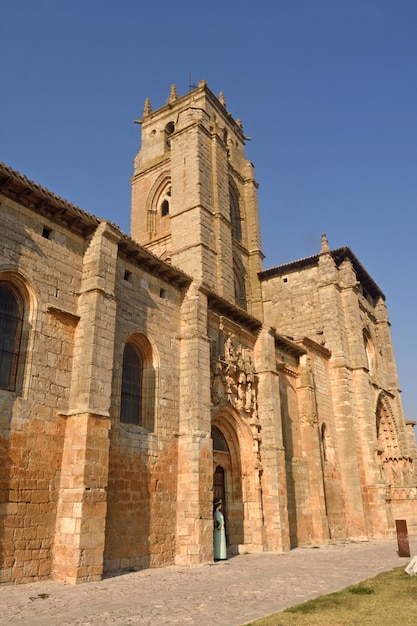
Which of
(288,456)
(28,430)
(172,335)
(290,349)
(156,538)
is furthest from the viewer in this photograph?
(290,349)

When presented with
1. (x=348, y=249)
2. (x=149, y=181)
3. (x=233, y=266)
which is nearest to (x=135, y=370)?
(x=233, y=266)

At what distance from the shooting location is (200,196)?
23.3 metres

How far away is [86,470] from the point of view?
933 cm

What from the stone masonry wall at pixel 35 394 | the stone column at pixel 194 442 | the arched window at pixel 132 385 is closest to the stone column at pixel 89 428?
the stone masonry wall at pixel 35 394

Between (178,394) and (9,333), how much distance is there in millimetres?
5149

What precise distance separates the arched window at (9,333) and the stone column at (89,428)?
50.2 inches

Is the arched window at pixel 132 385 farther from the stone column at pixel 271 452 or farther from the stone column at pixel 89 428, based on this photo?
the stone column at pixel 271 452

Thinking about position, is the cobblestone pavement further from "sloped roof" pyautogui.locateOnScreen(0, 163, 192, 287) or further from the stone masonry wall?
"sloped roof" pyautogui.locateOnScreen(0, 163, 192, 287)

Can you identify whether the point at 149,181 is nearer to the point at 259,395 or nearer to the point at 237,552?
the point at 259,395

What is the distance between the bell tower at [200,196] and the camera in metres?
22.9

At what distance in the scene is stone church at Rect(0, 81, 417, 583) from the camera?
30.6 feet

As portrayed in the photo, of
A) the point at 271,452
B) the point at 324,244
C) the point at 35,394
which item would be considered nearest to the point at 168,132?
the point at 324,244

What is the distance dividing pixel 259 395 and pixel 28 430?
29.8 feet

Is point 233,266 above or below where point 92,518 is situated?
above
